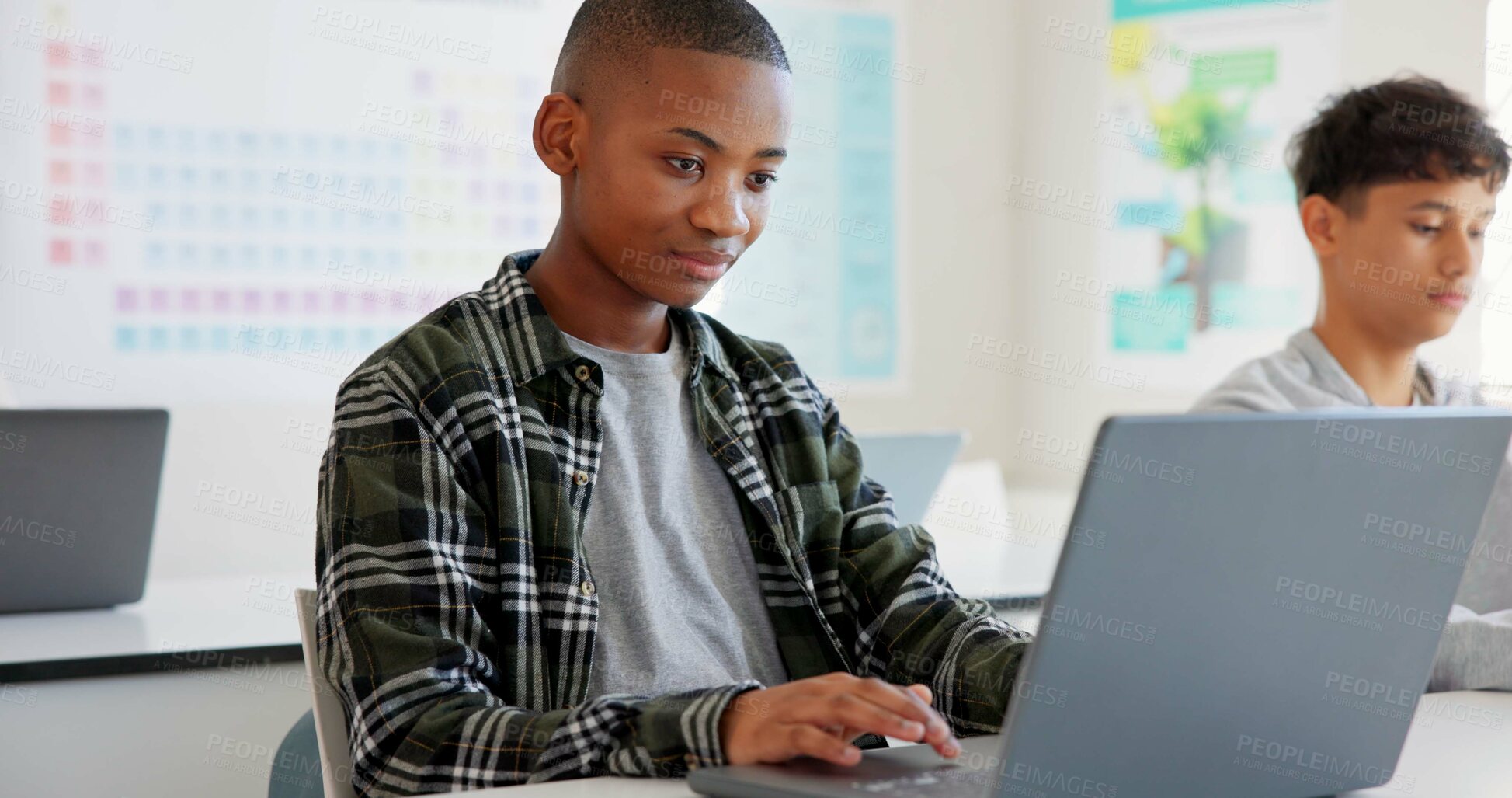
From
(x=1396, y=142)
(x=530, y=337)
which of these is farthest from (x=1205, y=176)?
(x=530, y=337)

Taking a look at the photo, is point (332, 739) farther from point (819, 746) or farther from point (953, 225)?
point (953, 225)

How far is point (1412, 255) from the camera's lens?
5.29 feet


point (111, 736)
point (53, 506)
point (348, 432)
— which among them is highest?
point (348, 432)

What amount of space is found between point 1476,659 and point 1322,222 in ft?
2.10

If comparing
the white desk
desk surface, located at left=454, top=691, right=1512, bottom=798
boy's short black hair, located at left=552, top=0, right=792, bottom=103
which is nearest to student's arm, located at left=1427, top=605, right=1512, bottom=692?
desk surface, located at left=454, top=691, right=1512, bottom=798

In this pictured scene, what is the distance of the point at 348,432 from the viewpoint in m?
1.09

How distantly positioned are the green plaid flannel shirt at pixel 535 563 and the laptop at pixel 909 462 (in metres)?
0.61

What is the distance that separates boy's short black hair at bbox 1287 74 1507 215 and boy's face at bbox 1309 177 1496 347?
16 mm

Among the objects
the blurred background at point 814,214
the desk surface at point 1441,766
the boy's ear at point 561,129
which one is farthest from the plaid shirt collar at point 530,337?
the blurred background at point 814,214

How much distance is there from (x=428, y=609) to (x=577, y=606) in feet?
0.48

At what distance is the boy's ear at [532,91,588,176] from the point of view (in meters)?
1.27

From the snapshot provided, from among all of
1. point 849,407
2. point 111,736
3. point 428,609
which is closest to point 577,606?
point 428,609

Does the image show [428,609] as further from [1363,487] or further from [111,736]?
[111,736]

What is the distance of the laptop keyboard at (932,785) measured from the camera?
770mm
